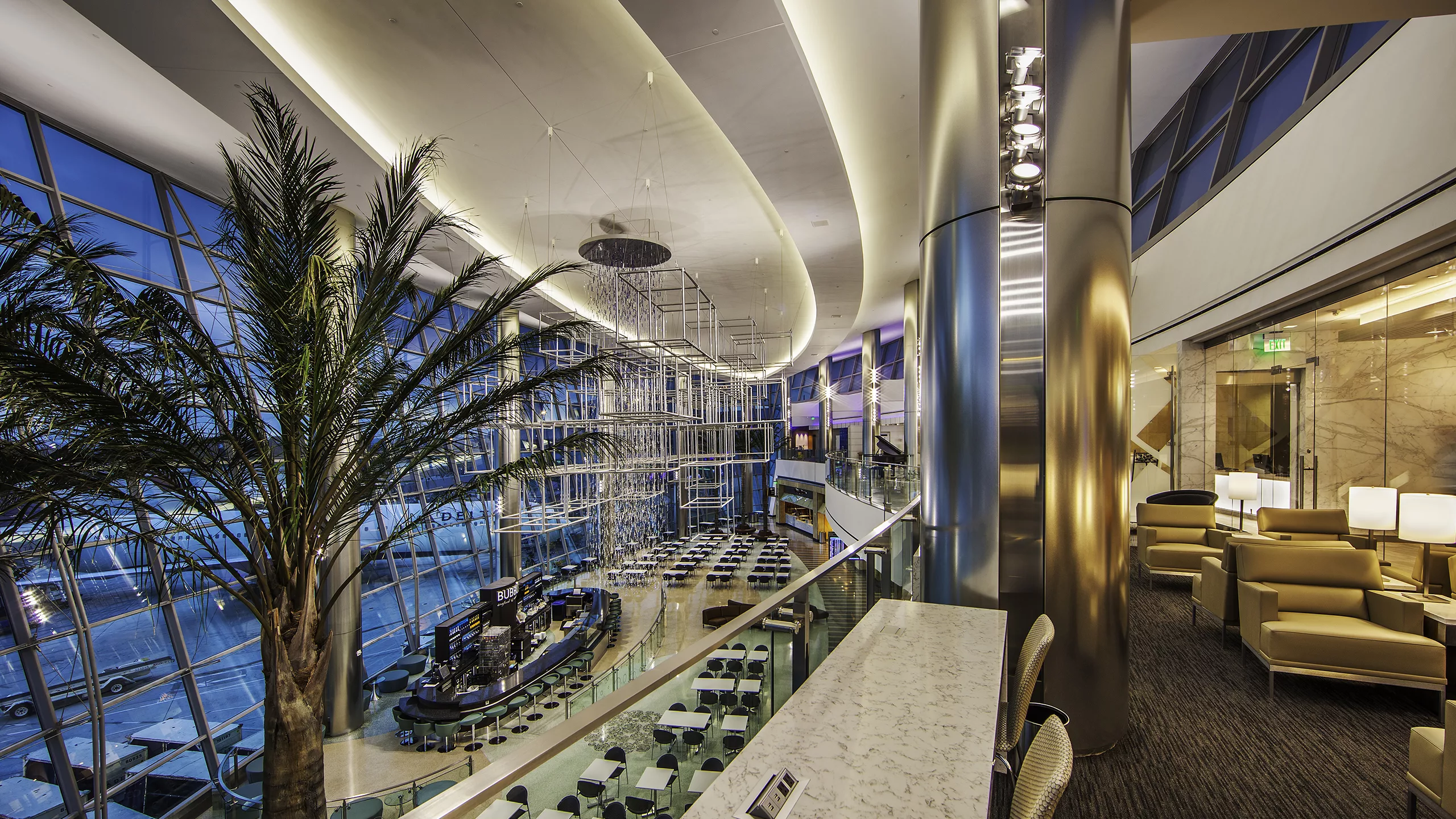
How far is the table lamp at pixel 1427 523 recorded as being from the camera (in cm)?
448

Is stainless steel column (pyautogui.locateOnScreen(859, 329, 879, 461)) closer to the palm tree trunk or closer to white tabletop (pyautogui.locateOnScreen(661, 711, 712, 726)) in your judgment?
white tabletop (pyautogui.locateOnScreen(661, 711, 712, 726))

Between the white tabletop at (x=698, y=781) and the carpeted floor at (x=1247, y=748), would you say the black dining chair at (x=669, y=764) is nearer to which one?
the white tabletop at (x=698, y=781)

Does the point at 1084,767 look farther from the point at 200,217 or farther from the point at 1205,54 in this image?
the point at 200,217

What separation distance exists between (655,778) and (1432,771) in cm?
330

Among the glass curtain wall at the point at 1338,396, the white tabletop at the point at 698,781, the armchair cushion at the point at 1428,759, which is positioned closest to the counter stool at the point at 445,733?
the white tabletop at the point at 698,781

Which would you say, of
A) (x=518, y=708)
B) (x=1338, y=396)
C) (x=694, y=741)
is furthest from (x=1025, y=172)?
(x=518, y=708)

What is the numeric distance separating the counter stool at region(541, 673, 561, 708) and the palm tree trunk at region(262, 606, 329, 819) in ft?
20.2

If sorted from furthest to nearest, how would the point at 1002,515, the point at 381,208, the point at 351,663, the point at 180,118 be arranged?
the point at 351,663, the point at 180,118, the point at 381,208, the point at 1002,515

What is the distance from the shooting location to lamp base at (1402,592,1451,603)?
4.21 metres

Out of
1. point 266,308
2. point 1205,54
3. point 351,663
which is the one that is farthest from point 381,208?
point 1205,54

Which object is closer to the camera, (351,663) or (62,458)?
(62,458)

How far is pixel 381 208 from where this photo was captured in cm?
417

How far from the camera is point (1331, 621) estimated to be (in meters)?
4.30

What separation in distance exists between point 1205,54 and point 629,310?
29.5 feet
